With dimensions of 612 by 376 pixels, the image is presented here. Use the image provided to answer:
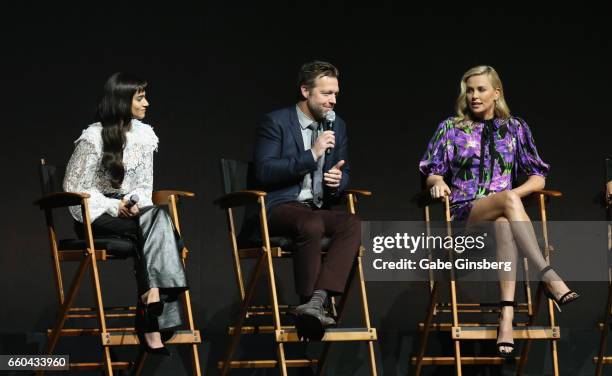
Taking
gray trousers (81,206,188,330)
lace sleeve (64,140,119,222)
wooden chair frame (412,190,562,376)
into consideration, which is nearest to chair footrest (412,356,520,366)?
wooden chair frame (412,190,562,376)

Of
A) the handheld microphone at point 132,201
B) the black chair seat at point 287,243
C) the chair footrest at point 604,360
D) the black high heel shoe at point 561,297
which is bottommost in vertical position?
the chair footrest at point 604,360

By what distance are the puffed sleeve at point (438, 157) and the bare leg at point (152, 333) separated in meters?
1.41

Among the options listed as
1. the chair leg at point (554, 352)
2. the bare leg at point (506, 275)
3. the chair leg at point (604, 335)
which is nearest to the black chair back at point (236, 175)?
the bare leg at point (506, 275)

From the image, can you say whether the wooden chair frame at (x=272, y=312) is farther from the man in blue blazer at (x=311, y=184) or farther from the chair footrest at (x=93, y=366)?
the chair footrest at (x=93, y=366)

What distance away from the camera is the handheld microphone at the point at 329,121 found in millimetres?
4250

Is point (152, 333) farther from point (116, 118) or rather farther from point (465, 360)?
point (465, 360)

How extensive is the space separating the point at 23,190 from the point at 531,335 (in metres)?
2.54

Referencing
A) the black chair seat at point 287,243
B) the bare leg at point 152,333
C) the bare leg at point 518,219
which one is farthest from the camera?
the black chair seat at point 287,243

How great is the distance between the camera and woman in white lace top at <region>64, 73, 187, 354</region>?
3.75 meters

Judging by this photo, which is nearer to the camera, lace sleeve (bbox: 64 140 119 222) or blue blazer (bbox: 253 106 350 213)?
lace sleeve (bbox: 64 140 119 222)

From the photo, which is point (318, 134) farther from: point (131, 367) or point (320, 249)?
point (131, 367)

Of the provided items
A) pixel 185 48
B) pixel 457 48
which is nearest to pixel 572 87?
pixel 457 48

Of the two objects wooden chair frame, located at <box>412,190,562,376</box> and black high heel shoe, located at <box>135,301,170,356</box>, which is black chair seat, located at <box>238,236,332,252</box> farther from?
black high heel shoe, located at <box>135,301,170,356</box>

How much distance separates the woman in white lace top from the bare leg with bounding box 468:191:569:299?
4.24ft
